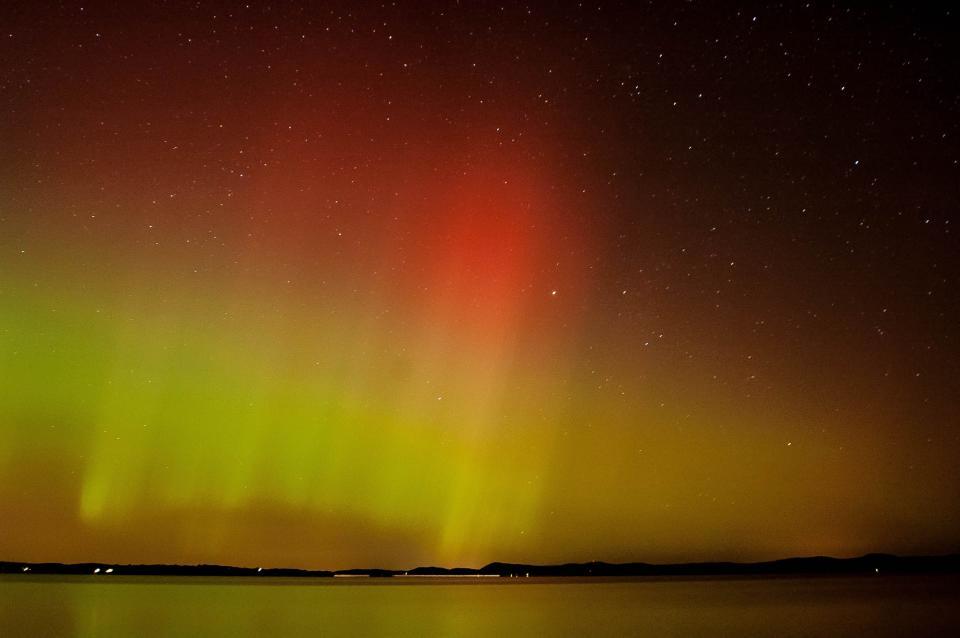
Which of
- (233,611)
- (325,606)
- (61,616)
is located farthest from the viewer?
(325,606)

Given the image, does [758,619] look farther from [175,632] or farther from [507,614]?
[175,632]

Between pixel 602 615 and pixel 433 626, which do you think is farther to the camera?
pixel 602 615

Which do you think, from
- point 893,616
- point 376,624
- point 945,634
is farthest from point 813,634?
point 376,624

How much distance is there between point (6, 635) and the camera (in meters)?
13.8

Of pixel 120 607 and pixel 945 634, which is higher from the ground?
pixel 120 607

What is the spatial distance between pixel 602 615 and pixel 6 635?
1284 cm

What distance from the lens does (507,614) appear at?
2130 centimetres

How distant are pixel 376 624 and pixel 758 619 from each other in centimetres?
806

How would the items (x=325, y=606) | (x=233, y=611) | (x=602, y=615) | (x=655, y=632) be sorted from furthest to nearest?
(x=325, y=606) < (x=233, y=611) < (x=602, y=615) < (x=655, y=632)

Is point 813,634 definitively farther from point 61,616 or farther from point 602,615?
point 61,616

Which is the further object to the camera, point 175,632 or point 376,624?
point 376,624

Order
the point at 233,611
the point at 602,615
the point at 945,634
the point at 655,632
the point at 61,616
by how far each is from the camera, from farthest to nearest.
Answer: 1. the point at 233,611
2. the point at 602,615
3. the point at 61,616
4. the point at 655,632
5. the point at 945,634

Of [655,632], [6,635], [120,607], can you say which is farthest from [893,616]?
[120,607]

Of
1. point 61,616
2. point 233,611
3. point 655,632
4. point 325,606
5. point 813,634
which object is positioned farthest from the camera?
point 325,606
